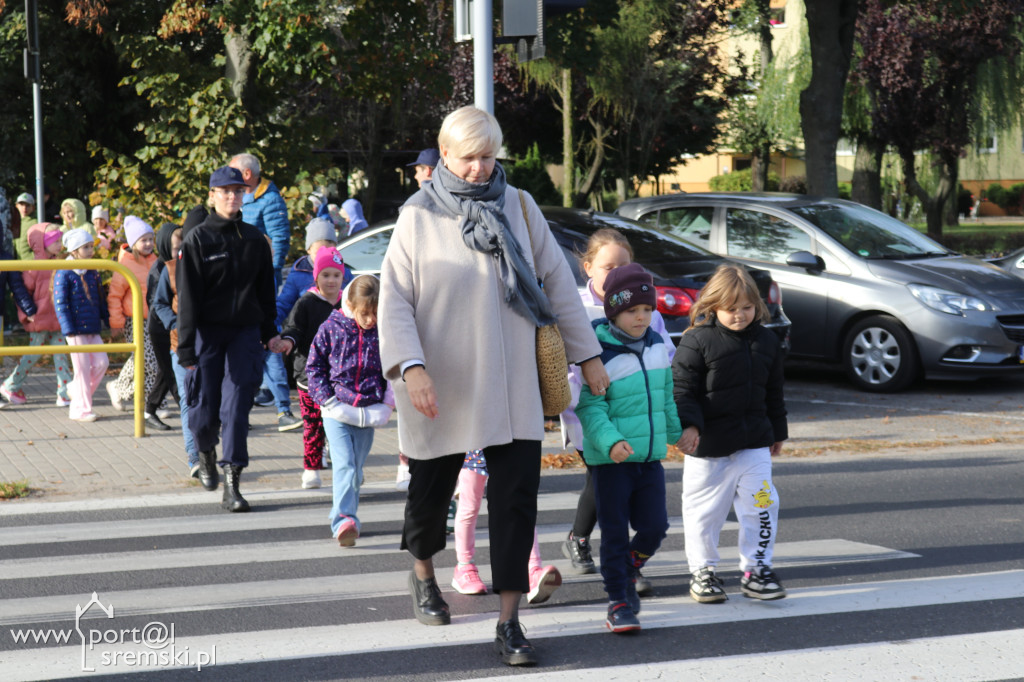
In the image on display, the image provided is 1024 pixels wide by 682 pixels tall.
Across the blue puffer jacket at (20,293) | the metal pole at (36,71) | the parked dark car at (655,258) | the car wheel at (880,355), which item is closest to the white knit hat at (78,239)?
the blue puffer jacket at (20,293)

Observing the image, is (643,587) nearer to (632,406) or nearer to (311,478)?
(632,406)

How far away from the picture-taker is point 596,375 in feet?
15.2

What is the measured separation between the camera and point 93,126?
22.3m

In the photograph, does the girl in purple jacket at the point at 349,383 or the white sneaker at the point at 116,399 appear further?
the white sneaker at the point at 116,399

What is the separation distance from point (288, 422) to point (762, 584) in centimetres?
536

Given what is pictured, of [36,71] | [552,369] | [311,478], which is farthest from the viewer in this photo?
[36,71]

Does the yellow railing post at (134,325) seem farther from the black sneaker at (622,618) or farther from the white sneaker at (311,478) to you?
the black sneaker at (622,618)

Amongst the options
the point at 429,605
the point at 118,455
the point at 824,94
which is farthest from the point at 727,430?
the point at 824,94

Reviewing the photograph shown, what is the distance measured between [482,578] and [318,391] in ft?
4.37

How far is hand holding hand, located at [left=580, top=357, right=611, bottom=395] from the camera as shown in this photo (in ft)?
15.2

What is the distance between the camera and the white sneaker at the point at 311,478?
748 cm

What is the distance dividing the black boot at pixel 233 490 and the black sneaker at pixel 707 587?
294cm

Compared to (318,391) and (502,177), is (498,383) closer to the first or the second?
(502,177)

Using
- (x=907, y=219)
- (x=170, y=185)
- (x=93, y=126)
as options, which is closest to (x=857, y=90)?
(x=907, y=219)
